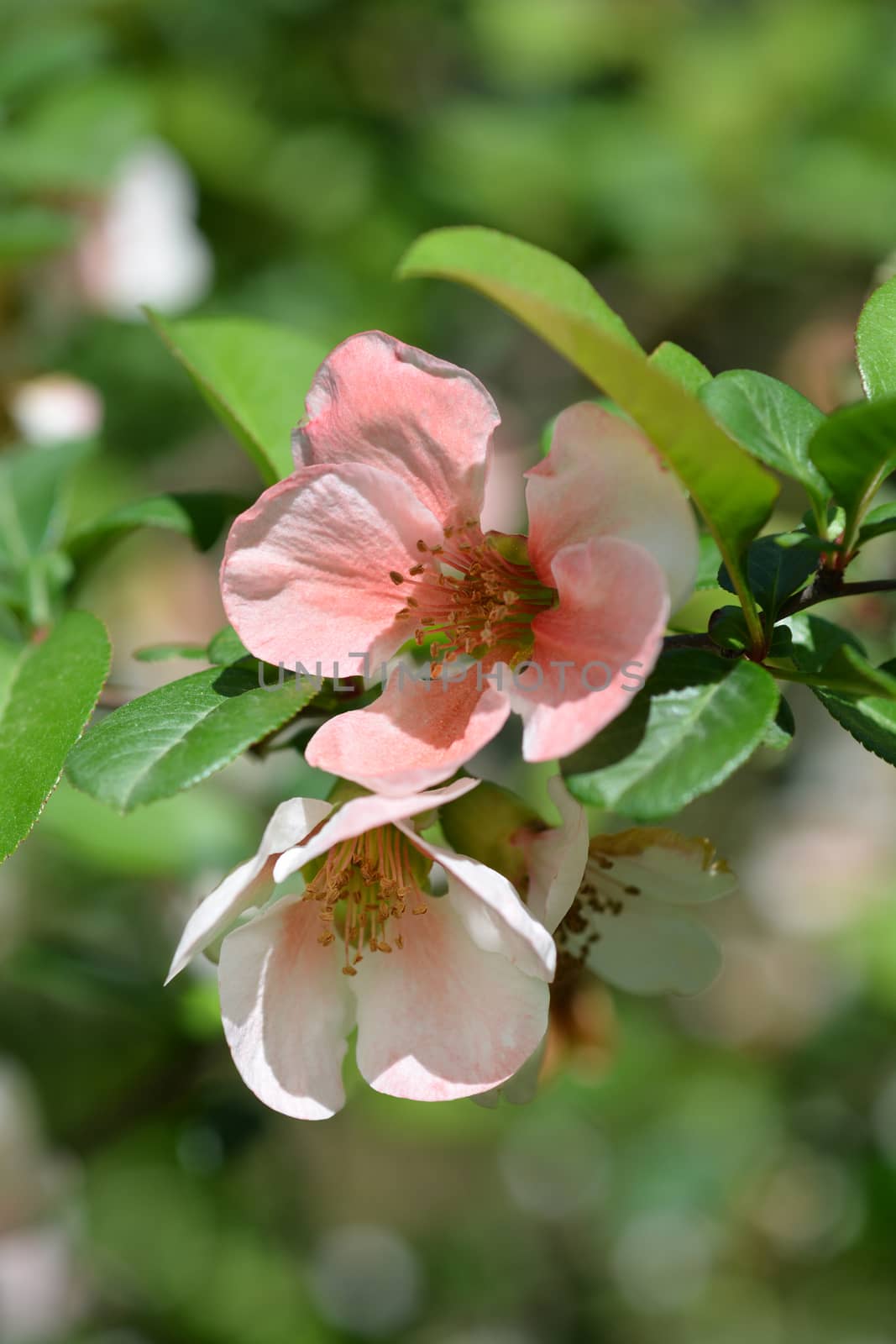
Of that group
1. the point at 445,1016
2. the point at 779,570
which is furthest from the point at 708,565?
the point at 445,1016

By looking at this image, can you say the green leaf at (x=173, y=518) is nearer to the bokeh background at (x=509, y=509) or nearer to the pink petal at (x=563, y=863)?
the pink petal at (x=563, y=863)

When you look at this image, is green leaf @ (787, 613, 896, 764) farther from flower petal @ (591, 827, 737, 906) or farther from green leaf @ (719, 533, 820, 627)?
flower petal @ (591, 827, 737, 906)

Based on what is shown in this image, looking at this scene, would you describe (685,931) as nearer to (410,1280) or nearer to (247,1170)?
(247,1170)

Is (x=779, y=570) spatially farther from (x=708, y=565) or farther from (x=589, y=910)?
(x=589, y=910)

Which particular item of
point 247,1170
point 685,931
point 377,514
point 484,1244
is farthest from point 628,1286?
point 377,514

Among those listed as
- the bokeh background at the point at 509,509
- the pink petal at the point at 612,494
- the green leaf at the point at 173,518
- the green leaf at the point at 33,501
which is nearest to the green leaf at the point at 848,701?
the pink petal at the point at 612,494

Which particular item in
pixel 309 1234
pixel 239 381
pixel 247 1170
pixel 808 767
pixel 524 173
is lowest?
pixel 309 1234
